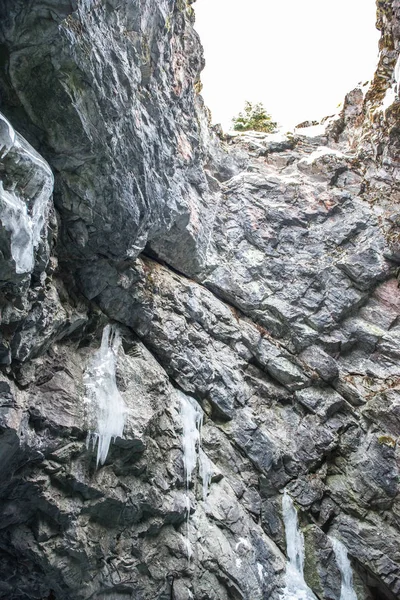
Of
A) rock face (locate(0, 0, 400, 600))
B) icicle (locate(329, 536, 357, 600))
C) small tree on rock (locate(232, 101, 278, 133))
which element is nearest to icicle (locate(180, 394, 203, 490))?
rock face (locate(0, 0, 400, 600))

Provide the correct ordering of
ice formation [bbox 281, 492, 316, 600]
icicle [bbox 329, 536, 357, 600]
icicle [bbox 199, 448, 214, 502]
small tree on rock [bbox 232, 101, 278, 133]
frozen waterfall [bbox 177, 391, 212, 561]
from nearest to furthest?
ice formation [bbox 281, 492, 316, 600]
frozen waterfall [bbox 177, 391, 212, 561]
icicle [bbox 199, 448, 214, 502]
icicle [bbox 329, 536, 357, 600]
small tree on rock [bbox 232, 101, 278, 133]

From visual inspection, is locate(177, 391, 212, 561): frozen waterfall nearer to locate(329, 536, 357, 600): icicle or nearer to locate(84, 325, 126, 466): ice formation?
locate(84, 325, 126, 466): ice formation

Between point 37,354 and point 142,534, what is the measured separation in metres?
4.54

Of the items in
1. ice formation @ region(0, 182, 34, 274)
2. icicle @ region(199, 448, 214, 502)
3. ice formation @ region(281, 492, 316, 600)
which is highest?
ice formation @ region(0, 182, 34, 274)

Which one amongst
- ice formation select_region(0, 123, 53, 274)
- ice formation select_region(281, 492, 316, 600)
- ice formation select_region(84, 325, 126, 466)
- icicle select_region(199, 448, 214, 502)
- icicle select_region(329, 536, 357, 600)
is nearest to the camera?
ice formation select_region(0, 123, 53, 274)

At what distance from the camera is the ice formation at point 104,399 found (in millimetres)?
8789

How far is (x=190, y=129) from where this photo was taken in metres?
13.8

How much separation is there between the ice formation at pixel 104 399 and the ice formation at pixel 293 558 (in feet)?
19.0

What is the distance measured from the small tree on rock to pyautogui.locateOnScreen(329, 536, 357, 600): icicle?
1904 centimetres

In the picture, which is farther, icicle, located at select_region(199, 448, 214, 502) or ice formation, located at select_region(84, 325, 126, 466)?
icicle, located at select_region(199, 448, 214, 502)

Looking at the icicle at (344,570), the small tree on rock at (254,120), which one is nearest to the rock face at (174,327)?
the icicle at (344,570)

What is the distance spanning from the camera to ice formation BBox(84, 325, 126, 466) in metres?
8.79

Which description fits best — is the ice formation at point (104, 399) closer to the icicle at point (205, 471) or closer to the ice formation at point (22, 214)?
the icicle at point (205, 471)

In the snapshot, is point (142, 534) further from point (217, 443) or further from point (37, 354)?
point (37, 354)
